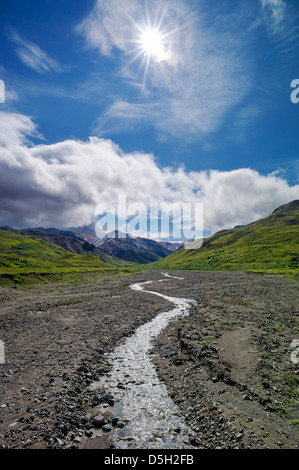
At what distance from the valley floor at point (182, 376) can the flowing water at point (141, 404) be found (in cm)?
56

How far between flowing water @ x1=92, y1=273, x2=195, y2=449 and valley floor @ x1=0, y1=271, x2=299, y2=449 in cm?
56

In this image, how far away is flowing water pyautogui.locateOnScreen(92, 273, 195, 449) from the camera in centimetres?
983

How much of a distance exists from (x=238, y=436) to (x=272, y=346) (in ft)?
32.6

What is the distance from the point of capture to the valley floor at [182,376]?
9.56 metres

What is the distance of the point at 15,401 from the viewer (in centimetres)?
1145

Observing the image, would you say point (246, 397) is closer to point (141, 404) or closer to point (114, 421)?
point (141, 404)

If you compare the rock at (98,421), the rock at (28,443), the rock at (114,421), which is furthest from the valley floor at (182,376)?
the rock at (114,421)

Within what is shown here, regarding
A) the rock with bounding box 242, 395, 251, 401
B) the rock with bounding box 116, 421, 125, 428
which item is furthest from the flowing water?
the rock with bounding box 242, 395, 251, 401

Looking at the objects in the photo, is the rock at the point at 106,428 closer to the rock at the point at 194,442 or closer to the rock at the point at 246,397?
the rock at the point at 194,442

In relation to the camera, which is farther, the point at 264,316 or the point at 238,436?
the point at 264,316

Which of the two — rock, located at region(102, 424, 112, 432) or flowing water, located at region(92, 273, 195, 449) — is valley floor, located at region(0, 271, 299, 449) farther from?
flowing water, located at region(92, 273, 195, 449)
